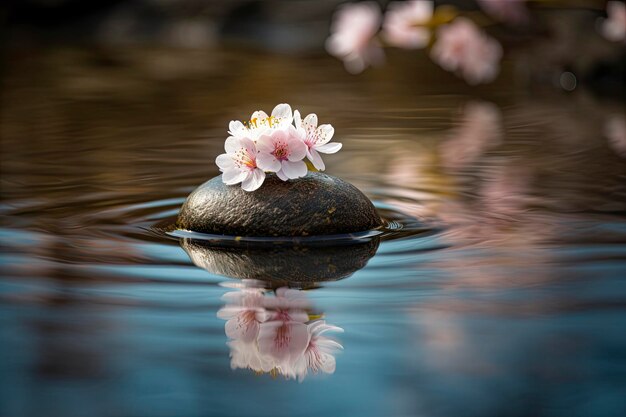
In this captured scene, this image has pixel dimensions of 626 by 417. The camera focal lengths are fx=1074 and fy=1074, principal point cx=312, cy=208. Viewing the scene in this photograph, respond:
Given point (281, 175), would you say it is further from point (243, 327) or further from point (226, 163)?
point (243, 327)

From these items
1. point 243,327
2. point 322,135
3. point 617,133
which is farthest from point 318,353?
point 617,133

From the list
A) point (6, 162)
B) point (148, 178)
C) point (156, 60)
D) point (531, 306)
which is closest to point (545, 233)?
point (531, 306)

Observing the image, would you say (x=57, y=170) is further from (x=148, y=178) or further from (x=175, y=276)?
(x=175, y=276)

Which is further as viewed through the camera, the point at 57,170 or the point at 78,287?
the point at 57,170

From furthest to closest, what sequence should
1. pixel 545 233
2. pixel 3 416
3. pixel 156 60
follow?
pixel 156 60 → pixel 545 233 → pixel 3 416

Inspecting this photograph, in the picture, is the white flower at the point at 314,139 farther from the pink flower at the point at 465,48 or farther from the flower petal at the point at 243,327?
the pink flower at the point at 465,48

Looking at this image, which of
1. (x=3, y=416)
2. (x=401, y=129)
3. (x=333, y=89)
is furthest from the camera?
(x=333, y=89)

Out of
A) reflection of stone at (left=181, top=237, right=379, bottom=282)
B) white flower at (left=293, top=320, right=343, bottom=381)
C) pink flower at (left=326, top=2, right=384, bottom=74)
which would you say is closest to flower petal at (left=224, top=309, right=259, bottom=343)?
white flower at (left=293, top=320, right=343, bottom=381)

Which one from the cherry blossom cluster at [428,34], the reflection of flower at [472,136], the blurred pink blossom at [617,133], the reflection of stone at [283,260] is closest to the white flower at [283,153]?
the reflection of stone at [283,260]
